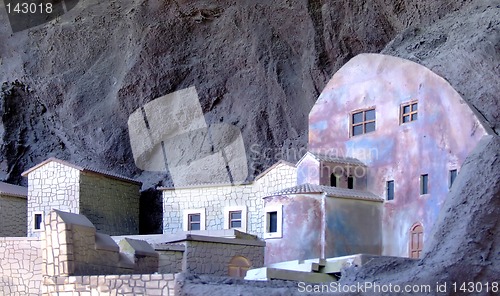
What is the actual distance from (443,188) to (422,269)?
8328 millimetres

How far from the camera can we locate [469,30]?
96.8ft

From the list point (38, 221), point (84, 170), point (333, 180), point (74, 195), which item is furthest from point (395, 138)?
point (38, 221)

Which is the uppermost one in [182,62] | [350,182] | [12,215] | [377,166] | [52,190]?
[182,62]

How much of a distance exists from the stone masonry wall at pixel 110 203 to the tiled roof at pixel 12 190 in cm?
339

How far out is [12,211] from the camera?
35.6 meters

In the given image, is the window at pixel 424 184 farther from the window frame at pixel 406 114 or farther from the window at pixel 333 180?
the window at pixel 333 180

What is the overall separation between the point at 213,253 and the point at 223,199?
6.91 meters

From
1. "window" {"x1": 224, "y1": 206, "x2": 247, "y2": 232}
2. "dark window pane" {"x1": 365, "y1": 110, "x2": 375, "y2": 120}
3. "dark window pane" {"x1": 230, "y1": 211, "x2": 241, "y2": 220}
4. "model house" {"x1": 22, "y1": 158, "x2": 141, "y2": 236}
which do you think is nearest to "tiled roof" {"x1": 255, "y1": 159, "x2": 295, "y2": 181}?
"window" {"x1": 224, "y1": 206, "x2": 247, "y2": 232}

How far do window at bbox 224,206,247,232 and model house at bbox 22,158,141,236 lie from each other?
15.3ft

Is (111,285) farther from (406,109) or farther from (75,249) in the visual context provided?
(406,109)

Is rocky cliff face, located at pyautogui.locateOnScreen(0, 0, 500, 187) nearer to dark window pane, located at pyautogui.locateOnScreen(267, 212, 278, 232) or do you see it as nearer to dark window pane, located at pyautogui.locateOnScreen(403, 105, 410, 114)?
dark window pane, located at pyautogui.locateOnScreen(403, 105, 410, 114)

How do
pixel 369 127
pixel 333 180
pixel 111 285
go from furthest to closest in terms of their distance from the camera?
pixel 369 127 < pixel 333 180 < pixel 111 285

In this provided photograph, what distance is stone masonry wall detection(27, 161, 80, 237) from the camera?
3372 centimetres

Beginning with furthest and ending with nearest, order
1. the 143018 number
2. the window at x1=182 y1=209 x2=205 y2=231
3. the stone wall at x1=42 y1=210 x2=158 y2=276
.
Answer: the 143018 number < the window at x1=182 y1=209 x2=205 y2=231 < the stone wall at x1=42 y1=210 x2=158 y2=276
